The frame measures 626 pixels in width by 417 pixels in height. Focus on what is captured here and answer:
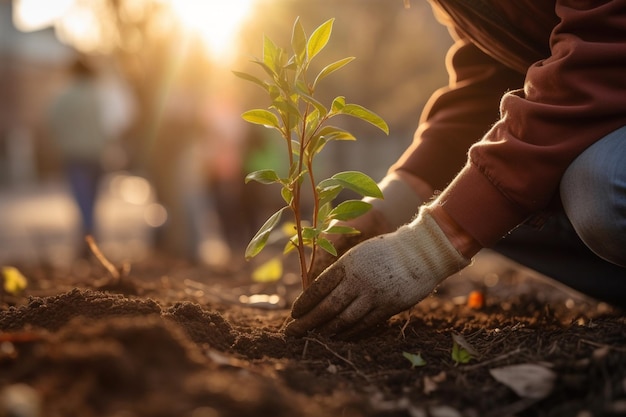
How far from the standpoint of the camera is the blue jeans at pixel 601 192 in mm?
1894

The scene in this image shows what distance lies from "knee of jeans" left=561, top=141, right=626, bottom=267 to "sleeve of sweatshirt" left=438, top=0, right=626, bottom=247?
0.05m

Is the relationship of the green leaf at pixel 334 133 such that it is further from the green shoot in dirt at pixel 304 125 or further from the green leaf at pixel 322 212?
the green leaf at pixel 322 212

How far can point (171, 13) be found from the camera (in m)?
8.40

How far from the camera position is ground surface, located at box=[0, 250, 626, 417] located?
4.04 ft

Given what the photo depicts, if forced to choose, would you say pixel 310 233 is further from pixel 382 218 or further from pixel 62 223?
pixel 62 223

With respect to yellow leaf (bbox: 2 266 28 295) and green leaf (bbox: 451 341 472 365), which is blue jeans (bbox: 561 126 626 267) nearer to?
green leaf (bbox: 451 341 472 365)

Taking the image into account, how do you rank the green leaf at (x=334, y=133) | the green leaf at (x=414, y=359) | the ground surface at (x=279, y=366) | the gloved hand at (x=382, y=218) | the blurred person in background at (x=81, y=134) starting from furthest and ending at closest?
the blurred person in background at (x=81, y=134)
the gloved hand at (x=382, y=218)
the green leaf at (x=334, y=133)
the green leaf at (x=414, y=359)
the ground surface at (x=279, y=366)

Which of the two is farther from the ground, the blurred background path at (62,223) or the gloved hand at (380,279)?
the gloved hand at (380,279)

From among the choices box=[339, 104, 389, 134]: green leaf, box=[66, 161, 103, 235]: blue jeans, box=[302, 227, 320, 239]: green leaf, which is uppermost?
box=[339, 104, 389, 134]: green leaf

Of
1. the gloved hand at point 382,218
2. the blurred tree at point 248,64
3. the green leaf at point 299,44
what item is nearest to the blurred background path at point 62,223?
the blurred tree at point 248,64

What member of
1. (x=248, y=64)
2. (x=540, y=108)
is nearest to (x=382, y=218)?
(x=540, y=108)

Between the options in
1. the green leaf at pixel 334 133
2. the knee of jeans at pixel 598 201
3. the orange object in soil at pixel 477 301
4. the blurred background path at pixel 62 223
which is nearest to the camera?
the knee of jeans at pixel 598 201

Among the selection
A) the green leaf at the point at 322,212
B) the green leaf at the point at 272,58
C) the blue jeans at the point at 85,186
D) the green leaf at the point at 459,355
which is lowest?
the blue jeans at the point at 85,186

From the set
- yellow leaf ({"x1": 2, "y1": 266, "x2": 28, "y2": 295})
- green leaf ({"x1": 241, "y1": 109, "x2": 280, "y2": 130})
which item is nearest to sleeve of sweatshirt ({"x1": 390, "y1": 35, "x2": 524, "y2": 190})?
green leaf ({"x1": 241, "y1": 109, "x2": 280, "y2": 130})
